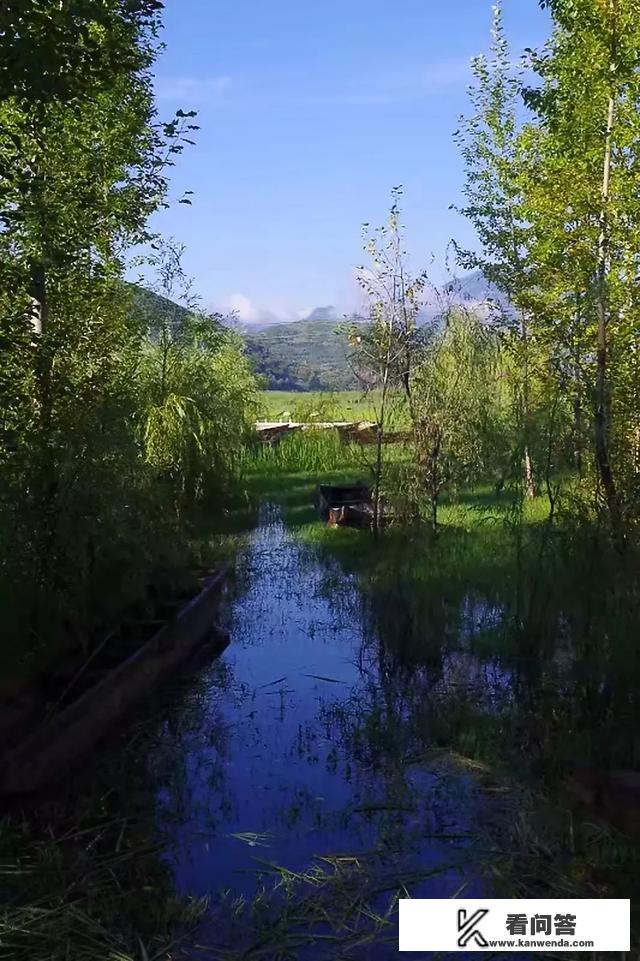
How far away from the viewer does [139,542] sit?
869 centimetres

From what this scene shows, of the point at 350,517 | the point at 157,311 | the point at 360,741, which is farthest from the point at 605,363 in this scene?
the point at 157,311

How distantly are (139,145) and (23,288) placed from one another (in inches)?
274

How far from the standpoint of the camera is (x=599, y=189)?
39.1 feet

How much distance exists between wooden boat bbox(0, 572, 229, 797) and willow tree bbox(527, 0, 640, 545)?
496cm

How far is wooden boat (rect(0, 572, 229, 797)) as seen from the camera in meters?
6.40

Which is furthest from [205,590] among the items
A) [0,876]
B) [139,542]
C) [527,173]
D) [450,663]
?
[527,173]

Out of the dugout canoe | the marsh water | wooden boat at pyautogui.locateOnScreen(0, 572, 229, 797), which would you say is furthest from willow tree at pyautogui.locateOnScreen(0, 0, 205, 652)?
the dugout canoe

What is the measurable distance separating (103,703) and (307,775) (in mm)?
1719

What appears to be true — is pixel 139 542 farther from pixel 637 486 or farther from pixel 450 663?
pixel 637 486

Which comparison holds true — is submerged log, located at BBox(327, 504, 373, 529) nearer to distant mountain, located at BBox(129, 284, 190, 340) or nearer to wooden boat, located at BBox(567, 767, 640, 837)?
distant mountain, located at BBox(129, 284, 190, 340)

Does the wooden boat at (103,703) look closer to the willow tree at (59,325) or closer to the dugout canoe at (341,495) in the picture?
the willow tree at (59,325)

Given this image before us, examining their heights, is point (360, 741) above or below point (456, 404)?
below

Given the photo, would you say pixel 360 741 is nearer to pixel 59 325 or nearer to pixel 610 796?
pixel 610 796

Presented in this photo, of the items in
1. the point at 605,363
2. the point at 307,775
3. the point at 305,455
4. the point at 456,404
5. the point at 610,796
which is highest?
the point at 605,363
